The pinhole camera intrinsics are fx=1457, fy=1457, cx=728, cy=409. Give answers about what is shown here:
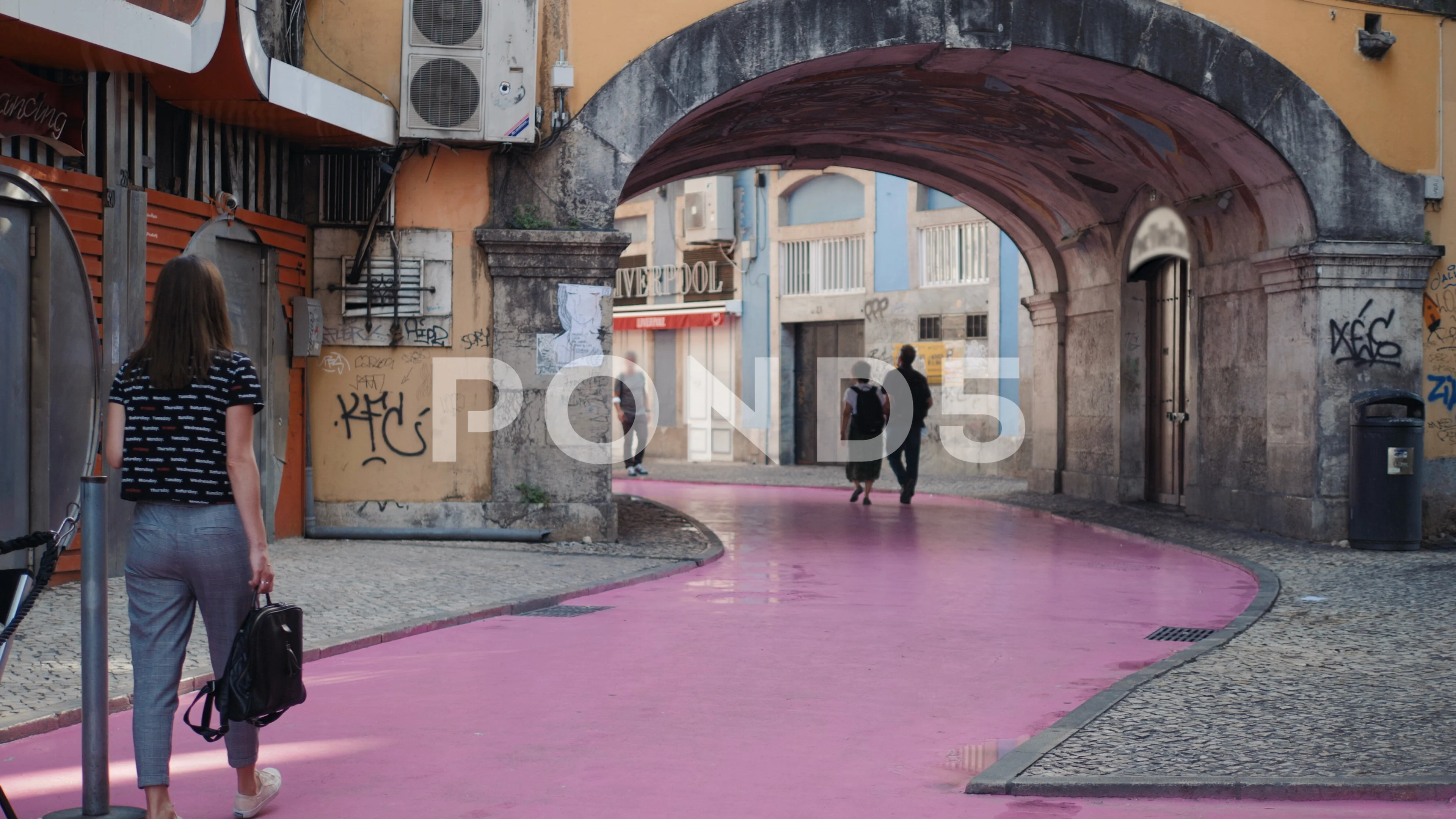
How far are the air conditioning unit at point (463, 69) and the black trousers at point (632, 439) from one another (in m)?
12.2

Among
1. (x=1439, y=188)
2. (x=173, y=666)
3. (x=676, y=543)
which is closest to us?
(x=173, y=666)

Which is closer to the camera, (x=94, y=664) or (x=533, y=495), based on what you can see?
(x=94, y=664)

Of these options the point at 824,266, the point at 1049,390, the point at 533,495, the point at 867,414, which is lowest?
the point at 533,495

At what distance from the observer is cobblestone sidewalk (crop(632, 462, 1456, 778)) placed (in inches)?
189

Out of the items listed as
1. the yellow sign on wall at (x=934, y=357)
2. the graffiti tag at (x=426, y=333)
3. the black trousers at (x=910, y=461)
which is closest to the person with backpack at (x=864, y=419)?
the black trousers at (x=910, y=461)

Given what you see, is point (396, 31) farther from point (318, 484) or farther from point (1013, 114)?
point (1013, 114)

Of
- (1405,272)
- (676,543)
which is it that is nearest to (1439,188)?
(1405,272)

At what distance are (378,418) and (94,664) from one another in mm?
8169

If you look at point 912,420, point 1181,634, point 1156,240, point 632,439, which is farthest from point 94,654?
point 632,439

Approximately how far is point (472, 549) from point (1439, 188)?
9.42 m

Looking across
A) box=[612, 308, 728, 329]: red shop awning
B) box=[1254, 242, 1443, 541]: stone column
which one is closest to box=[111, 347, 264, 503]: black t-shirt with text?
box=[1254, 242, 1443, 541]: stone column

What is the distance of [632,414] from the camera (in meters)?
23.8

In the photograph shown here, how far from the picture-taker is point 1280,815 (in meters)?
4.37

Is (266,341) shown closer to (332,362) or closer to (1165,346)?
(332,362)
